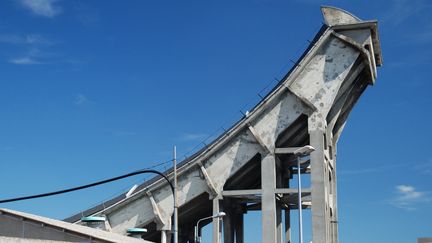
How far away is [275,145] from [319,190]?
5729 mm

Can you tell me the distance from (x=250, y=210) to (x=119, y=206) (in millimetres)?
16363

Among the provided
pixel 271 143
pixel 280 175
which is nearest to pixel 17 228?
pixel 271 143

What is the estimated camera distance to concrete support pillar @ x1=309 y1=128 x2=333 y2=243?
5377 cm

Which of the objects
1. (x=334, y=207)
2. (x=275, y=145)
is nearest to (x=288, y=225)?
(x=334, y=207)

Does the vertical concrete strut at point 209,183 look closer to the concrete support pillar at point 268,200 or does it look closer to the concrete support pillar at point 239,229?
the concrete support pillar at point 268,200

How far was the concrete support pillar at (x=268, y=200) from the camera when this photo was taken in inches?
2151

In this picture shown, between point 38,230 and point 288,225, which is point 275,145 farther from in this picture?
point 38,230

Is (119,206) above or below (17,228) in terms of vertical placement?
above

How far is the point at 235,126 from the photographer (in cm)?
5709

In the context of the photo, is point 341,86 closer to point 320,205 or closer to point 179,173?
point 320,205

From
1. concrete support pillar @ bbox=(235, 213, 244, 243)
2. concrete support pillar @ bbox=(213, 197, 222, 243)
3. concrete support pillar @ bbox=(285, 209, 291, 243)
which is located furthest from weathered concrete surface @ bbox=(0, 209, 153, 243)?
concrete support pillar @ bbox=(285, 209, 291, 243)

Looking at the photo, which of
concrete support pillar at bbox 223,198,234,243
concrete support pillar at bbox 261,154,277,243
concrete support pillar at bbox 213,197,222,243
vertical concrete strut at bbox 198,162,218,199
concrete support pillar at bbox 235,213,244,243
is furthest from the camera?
concrete support pillar at bbox 235,213,244,243

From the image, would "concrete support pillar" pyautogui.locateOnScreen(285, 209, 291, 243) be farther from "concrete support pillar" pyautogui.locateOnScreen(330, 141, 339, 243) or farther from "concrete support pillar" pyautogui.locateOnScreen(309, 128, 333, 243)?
"concrete support pillar" pyautogui.locateOnScreen(309, 128, 333, 243)

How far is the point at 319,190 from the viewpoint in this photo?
5469cm
